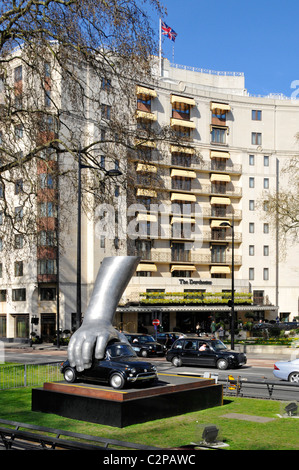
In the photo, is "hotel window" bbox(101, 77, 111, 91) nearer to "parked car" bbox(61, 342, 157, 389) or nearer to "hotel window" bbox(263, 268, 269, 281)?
"parked car" bbox(61, 342, 157, 389)

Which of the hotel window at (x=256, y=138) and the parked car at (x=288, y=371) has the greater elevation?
the hotel window at (x=256, y=138)

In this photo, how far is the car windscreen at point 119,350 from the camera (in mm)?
14802

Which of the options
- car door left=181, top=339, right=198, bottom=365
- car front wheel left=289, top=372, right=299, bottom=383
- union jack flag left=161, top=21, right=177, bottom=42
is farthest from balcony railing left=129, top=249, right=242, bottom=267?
car front wheel left=289, top=372, right=299, bottom=383

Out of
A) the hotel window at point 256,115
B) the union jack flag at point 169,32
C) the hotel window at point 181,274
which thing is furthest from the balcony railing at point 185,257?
the union jack flag at point 169,32

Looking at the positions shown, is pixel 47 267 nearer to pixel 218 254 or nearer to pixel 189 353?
pixel 218 254

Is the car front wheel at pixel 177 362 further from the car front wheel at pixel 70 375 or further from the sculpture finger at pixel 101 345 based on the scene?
the sculpture finger at pixel 101 345

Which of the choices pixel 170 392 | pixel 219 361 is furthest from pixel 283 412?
pixel 219 361

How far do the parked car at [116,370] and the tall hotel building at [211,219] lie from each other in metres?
41.4

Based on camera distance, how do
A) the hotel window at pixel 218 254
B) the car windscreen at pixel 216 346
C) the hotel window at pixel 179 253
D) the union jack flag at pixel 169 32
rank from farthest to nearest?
the hotel window at pixel 218 254
the union jack flag at pixel 169 32
the hotel window at pixel 179 253
the car windscreen at pixel 216 346

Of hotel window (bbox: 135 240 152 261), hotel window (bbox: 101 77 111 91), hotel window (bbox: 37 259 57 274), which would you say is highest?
hotel window (bbox: 101 77 111 91)

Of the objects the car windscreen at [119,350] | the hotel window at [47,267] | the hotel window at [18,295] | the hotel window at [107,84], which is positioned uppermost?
the hotel window at [107,84]

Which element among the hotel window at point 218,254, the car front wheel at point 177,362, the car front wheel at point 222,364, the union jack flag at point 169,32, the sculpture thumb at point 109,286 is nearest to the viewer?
the sculpture thumb at point 109,286

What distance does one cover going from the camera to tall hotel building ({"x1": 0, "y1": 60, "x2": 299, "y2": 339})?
60.3 m
